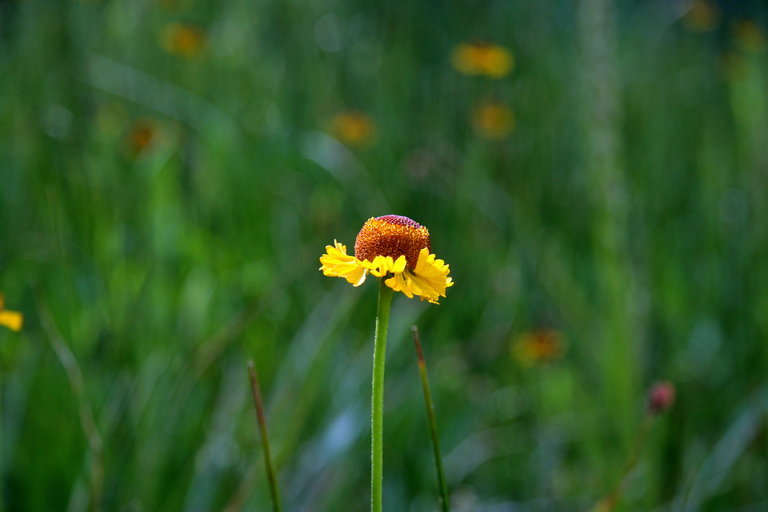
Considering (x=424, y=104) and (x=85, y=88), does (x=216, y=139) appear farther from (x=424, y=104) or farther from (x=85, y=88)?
(x=424, y=104)

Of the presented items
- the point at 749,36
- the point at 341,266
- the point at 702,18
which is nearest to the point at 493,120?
the point at 749,36

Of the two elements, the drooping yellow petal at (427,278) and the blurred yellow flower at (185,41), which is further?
the blurred yellow flower at (185,41)

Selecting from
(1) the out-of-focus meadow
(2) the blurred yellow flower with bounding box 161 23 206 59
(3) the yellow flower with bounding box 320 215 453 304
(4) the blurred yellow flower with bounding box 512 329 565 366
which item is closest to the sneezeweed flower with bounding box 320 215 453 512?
(3) the yellow flower with bounding box 320 215 453 304

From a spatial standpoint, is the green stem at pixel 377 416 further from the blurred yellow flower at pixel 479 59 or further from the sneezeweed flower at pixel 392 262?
the blurred yellow flower at pixel 479 59

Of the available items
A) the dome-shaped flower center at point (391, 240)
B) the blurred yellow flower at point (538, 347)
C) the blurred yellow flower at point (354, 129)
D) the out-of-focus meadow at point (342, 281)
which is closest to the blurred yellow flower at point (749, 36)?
the out-of-focus meadow at point (342, 281)

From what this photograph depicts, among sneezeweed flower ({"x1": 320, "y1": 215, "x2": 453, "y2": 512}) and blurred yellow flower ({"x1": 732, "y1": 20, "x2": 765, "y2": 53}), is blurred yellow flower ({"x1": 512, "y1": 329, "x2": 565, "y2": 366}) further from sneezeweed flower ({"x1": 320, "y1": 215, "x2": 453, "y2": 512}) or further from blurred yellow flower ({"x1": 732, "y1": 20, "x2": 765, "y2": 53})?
blurred yellow flower ({"x1": 732, "y1": 20, "x2": 765, "y2": 53})

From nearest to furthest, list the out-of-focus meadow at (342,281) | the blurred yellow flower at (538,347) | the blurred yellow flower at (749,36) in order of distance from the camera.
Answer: the out-of-focus meadow at (342,281)
the blurred yellow flower at (538,347)
the blurred yellow flower at (749,36)

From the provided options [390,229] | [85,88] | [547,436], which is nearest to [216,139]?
[85,88]
